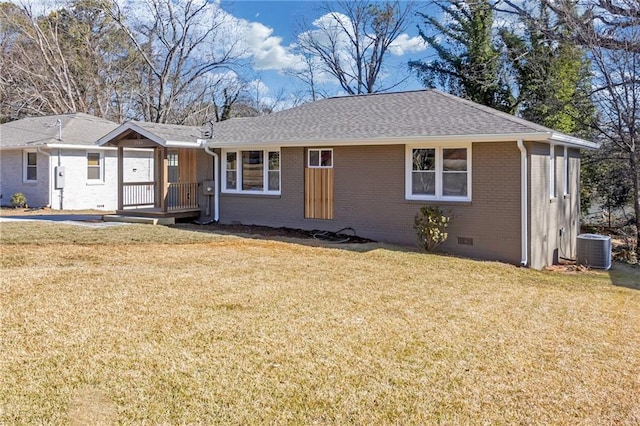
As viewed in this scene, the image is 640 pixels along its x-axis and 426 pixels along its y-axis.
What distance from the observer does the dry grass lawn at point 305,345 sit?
3713mm

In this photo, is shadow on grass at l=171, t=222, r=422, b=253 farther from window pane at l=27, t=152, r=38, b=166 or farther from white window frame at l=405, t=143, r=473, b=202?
window pane at l=27, t=152, r=38, b=166

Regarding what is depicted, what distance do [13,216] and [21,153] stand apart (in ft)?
16.6

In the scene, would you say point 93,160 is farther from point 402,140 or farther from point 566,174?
point 566,174

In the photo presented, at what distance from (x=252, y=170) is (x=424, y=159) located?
5.36 metres

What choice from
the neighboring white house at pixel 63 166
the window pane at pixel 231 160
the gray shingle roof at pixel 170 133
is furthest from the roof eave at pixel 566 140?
the neighboring white house at pixel 63 166

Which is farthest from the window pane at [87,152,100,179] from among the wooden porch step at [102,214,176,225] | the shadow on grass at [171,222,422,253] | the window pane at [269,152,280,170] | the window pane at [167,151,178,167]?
the window pane at [269,152,280,170]

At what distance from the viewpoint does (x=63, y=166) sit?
760 inches

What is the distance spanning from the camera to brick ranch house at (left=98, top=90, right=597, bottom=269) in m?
10.9

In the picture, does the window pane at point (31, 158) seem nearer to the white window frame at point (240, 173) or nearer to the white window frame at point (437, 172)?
the white window frame at point (240, 173)

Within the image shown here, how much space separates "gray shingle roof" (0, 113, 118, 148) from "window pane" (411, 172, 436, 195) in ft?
45.0

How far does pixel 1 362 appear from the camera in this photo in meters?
4.32

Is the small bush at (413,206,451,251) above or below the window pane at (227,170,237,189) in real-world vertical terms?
below

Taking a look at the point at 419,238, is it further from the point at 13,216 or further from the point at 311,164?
the point at 13,216

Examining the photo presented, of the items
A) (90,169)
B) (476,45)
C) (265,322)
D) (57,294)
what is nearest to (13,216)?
(90,169)
